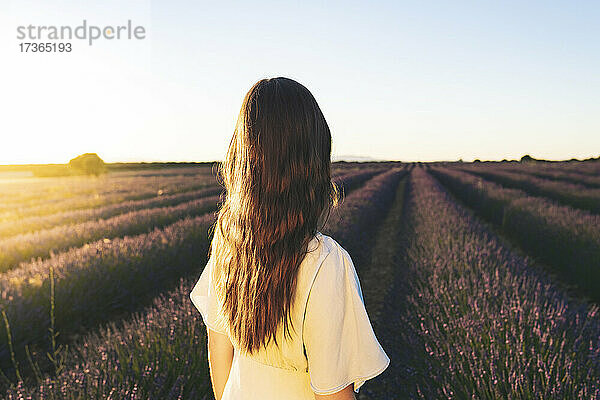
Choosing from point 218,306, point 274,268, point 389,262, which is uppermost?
point 274,268

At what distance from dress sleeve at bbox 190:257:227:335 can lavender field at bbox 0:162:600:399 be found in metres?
0.58

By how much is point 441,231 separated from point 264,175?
5670 millimetres

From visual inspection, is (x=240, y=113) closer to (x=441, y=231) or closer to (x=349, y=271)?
(x=349, y=271)

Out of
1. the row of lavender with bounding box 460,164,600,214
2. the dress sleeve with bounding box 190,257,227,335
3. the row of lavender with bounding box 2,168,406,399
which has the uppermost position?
the dress sleeve with bounding box 190,257,227,335

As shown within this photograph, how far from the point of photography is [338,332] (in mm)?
902

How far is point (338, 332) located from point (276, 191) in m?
0.33

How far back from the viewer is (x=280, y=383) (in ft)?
3.48

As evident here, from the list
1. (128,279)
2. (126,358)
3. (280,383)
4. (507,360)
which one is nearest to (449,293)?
(507,360)

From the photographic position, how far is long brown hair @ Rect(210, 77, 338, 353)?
0.94 m

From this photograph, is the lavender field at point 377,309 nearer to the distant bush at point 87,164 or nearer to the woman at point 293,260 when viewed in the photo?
the woman at point 293,260

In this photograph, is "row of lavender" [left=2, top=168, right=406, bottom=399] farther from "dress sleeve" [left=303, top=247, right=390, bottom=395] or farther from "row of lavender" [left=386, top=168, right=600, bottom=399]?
"dress sleeve" [left=303, top=247, right=390, bottom=395]

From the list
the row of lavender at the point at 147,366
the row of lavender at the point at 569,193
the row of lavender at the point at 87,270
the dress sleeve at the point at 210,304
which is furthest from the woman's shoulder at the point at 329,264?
the row of lavender at the point at 569,193

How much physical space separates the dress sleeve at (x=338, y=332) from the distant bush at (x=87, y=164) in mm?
53440

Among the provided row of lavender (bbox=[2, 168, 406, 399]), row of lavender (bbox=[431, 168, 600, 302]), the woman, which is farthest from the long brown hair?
row of lavender (bbox=[431, 168, 600, 302])
